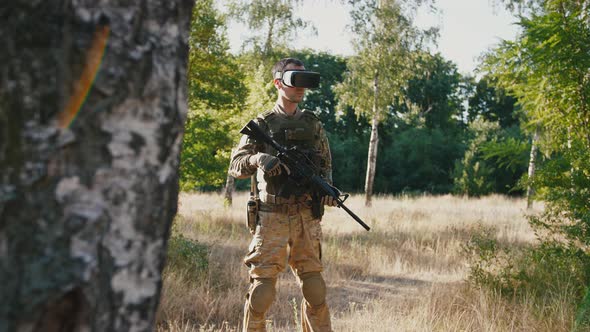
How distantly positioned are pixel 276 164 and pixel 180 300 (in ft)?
6.13

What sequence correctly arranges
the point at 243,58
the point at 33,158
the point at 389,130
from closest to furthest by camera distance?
the point at 33,158 → the point at 243,58 → the point at 389,130

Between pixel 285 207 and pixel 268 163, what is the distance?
357 millimetres

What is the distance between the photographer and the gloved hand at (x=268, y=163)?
3.07m

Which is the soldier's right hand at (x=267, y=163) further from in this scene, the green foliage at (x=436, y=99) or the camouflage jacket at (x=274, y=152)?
the green foliage at (x=436, y=99)

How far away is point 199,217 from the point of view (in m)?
10.1

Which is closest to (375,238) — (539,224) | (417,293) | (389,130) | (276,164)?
(417,293)

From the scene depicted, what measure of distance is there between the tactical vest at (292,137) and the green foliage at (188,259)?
2236 millimetres

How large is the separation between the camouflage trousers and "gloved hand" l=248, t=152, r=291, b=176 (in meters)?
0.27

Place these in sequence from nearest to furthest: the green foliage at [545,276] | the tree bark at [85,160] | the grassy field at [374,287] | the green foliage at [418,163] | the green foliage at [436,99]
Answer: the tree bark at [85,160] < the grassy field at [374,287] < the green foliage at [545,276] < the green foliage at [418,163] < the green foliage at [436,99]

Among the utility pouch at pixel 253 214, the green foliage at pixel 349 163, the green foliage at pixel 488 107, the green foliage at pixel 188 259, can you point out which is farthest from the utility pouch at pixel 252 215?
the green foliage at pixel 488 107

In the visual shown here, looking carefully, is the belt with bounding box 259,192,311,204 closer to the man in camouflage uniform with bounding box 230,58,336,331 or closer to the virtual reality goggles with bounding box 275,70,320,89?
the man in camouflage uniform with bounding box 230,58,336,331

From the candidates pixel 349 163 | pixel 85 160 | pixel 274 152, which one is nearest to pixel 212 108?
pixel 274 152

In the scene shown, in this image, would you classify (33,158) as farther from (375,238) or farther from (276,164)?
(375,238)

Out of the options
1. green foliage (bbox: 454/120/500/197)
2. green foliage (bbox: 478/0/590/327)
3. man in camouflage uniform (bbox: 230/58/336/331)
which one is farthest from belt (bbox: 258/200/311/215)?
green foliage (bbox: 454/120/500/197)
